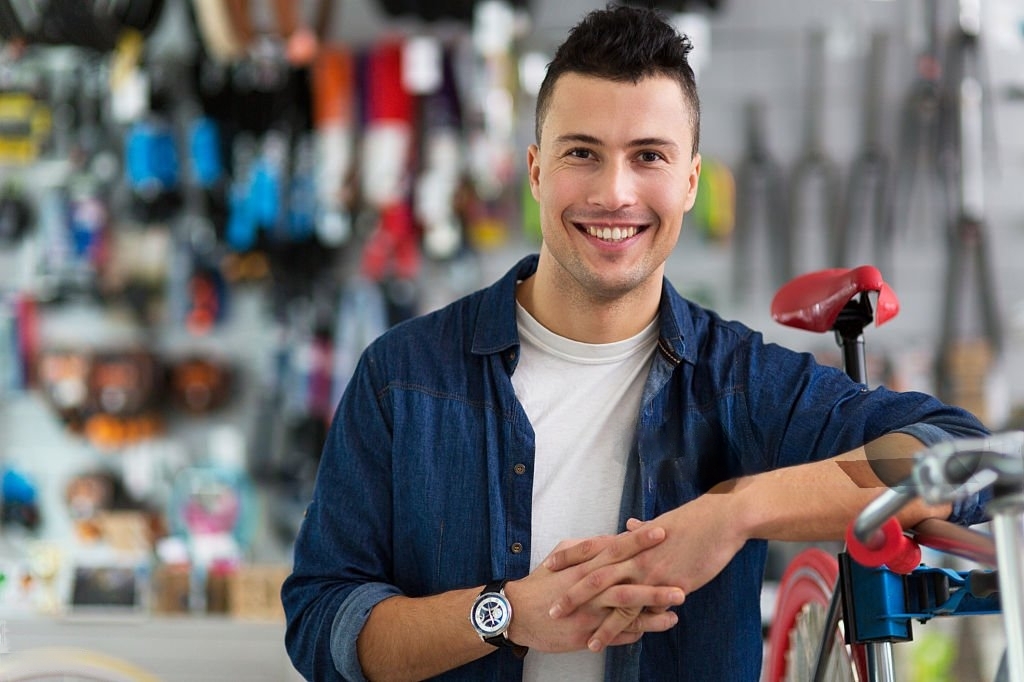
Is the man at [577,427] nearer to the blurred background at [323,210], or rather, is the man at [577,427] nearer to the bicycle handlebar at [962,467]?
the bicycle handlebar at [962,467]

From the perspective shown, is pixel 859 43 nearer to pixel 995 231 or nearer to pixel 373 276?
pixel 995 231

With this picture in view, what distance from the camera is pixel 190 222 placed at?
481 cm

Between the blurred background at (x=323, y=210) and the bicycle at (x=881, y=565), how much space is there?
2.33 m

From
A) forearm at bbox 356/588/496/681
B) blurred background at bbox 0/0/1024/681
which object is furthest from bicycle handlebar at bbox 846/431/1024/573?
blurred background at bbox 0/0/1024/681

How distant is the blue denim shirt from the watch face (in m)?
0.14

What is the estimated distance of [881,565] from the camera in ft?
4.73

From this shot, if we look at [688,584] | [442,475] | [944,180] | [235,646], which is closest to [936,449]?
[688,584]

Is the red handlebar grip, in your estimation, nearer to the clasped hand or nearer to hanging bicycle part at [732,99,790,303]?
the clasped hand

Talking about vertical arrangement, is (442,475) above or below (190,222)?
below

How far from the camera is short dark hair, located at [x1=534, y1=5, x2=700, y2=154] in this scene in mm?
1676

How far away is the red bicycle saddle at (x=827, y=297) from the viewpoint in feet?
5.94

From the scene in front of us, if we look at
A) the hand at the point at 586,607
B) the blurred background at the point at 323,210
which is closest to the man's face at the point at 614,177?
the hand at the point at 586,607

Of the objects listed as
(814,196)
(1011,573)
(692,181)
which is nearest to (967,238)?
(814,196)

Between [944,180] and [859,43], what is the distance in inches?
25.0
